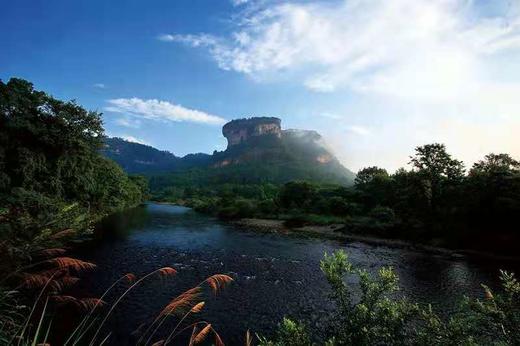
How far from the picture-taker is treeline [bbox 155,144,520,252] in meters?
49.3

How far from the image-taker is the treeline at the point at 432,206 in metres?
49.3

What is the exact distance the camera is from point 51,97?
46188mm

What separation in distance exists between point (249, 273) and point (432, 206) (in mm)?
44035

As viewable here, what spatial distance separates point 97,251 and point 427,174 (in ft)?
181

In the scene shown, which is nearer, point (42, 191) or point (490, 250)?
point (42, 191)

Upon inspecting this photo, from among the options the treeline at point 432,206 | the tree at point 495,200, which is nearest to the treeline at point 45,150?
the treeline at point 432,206

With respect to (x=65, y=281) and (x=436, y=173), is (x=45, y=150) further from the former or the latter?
(x=436, y=173)

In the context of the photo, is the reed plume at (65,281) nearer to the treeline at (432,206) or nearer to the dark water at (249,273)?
the dark water at (249,273)

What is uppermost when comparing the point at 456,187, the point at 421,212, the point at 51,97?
the point at 51,97

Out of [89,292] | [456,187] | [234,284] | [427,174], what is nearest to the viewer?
[89,292]

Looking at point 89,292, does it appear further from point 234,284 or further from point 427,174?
point 427,174

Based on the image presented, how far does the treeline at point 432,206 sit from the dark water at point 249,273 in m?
9.33

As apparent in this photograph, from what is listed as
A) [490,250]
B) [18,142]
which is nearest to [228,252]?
[18,142]

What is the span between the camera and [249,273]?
32.1 m
